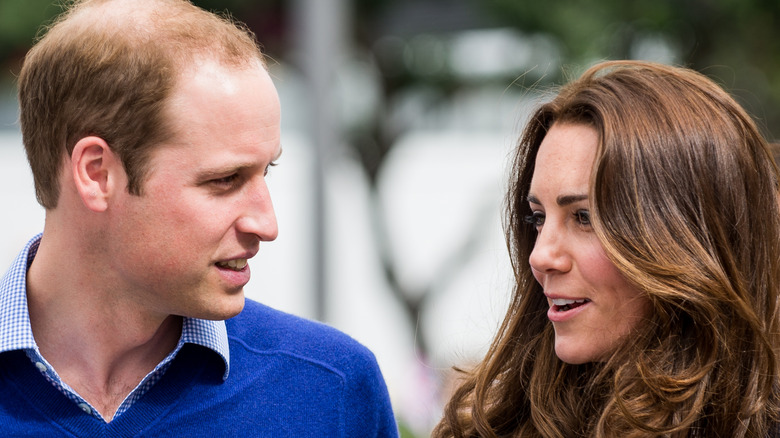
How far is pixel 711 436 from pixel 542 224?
0.67 metres

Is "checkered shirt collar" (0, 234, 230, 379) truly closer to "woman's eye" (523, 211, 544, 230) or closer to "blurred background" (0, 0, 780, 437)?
"woman's eye" (523, 211, 544, 230)

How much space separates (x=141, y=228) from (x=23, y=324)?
1.15 feet

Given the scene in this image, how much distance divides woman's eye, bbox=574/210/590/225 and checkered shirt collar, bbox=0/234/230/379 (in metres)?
0.92

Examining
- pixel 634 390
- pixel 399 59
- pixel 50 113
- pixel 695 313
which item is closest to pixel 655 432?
pixel 634 390

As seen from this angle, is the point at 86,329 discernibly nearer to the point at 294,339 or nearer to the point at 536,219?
the point at 294,339

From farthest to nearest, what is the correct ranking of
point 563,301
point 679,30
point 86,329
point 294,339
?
point 679,30
point 294,339
point 563,301
point 86,329

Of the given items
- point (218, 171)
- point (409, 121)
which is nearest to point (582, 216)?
point (218, 171)

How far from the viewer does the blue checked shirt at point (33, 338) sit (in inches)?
94.8

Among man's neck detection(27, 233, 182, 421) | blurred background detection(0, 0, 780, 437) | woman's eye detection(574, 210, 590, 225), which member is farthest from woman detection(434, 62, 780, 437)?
blurred background detection(0, 0, 780, 437)

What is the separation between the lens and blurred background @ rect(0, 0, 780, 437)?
555 centimetres

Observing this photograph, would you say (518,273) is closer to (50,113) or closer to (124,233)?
(124,233)

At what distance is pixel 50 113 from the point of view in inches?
97.2

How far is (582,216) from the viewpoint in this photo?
2607 mm

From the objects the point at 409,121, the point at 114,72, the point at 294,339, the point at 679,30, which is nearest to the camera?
the point at 114,72
